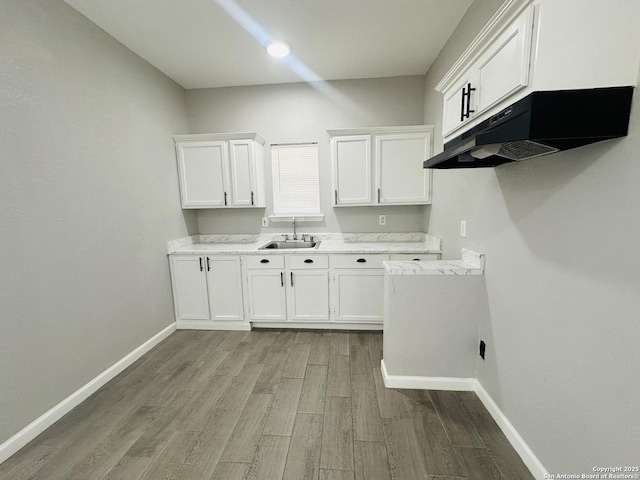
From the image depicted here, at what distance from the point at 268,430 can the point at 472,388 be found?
151cm

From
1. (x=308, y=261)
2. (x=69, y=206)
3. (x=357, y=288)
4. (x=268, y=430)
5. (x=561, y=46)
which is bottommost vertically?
(x=268, y=430)

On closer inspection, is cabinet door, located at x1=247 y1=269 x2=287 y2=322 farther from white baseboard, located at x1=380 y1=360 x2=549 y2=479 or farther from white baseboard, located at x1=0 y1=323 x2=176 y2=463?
white baseboard, located at x1=380 y1=360 x2=549 y2=479

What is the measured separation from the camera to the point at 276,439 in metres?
1.59

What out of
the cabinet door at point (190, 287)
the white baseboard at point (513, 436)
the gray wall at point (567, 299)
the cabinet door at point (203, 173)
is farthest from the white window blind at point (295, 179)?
the white baseboard at point (513, 436)

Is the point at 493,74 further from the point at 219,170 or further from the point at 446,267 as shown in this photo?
the point at 219,170

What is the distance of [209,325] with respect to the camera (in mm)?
3057

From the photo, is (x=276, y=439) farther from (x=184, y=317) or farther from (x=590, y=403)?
(x=184, y=317)

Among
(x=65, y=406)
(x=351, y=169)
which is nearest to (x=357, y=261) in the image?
(x=351, y=169)

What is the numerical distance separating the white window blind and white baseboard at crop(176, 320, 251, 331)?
4.78ft

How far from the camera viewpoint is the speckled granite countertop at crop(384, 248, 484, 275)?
1882 mm

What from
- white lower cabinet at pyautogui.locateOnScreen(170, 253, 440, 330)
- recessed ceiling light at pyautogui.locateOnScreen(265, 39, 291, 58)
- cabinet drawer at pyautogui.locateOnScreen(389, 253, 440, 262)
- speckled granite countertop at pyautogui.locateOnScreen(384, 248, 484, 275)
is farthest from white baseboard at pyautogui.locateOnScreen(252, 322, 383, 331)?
recessed ceiling light at pyautogui.locateOnScreen(265, 39, 291, 58)

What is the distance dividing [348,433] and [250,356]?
1215mm

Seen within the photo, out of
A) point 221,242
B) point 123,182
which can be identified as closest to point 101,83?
point 123,182

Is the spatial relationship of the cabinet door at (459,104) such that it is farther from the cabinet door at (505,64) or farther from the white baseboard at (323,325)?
the white baseboard at (323,325)
